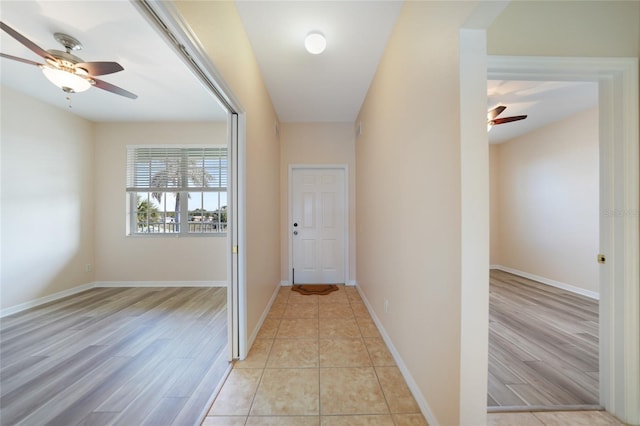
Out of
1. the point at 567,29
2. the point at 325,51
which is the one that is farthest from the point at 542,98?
the point at 325,51

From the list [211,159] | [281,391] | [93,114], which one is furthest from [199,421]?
[93,114]

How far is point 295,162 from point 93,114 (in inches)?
132

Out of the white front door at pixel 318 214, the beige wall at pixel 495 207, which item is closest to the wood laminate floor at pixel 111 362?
the white front door at pixel 318 214

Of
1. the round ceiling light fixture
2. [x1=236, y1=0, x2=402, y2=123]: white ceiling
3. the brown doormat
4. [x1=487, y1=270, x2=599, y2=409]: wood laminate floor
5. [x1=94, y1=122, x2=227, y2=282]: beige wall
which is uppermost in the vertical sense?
[x1=236, y1=0, x2=402, y2=123]: white ceiling

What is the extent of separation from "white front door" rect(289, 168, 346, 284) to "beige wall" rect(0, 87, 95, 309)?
11.6ft

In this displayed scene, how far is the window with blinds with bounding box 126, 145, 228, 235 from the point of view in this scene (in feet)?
13.1

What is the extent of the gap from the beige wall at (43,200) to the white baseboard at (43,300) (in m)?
0.04

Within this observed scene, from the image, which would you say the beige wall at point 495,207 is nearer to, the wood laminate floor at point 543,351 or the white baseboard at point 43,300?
the wood laminate floor at point 543,351

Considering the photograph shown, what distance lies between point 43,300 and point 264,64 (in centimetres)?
447

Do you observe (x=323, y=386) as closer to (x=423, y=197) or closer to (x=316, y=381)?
(x=316, y=381)

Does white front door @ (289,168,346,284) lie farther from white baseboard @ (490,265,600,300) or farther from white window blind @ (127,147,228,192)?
white baseboard @ (490,265,600,300)

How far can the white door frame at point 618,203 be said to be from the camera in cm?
132

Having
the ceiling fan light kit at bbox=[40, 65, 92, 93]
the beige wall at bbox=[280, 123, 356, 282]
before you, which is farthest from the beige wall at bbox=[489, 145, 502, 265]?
the ceiling fan light kit at bbox=[40, 65, 92, 93]

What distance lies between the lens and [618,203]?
1356 mm
